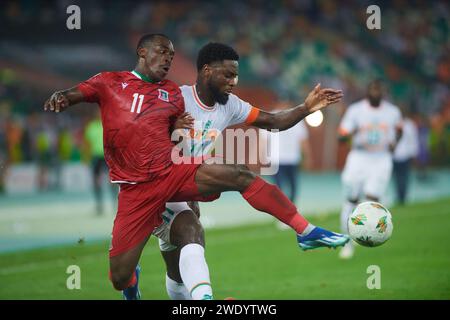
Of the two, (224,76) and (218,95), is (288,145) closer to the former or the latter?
(218,95)

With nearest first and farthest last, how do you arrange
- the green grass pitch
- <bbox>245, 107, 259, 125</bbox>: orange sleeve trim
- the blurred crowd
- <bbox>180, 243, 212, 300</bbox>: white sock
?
<bbox>180, 243, 212, 300</bbox>: white sock < <bbox>245, 107, 259, 125</bbox>: orange sleeve trim < the green grass pitch < the blurred crowd

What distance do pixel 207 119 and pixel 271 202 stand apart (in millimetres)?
1102

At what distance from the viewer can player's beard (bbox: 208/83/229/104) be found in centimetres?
741

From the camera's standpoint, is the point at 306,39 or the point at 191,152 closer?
the point at 191,152

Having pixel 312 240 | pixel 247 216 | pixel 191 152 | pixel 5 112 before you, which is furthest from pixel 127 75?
pixel 5 112

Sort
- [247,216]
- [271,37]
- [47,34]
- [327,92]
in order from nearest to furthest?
[327,92], [247,216], [47,34], [271,37]

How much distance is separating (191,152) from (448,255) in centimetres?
583

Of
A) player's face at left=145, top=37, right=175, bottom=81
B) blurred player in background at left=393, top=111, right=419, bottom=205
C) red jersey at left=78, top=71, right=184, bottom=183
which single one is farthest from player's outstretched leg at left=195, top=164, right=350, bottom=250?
blurred player in background at left=393, top=111, right=419, bottom=205

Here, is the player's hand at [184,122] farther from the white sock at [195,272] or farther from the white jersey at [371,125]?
the white jersey at [371,125]

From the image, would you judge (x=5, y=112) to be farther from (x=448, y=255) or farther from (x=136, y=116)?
(x=136, y=116)

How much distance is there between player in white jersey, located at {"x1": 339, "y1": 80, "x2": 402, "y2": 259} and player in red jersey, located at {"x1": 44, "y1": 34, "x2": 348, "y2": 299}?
602 centimetres

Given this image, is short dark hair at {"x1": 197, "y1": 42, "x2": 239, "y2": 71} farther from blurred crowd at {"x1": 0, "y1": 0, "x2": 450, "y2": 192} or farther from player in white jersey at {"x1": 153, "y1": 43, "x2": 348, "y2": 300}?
blurred crowd at {"x1": 0, "y1": 0, "x2": 450, "y2": 192}

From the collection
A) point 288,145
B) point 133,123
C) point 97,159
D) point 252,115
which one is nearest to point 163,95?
point 133,123
